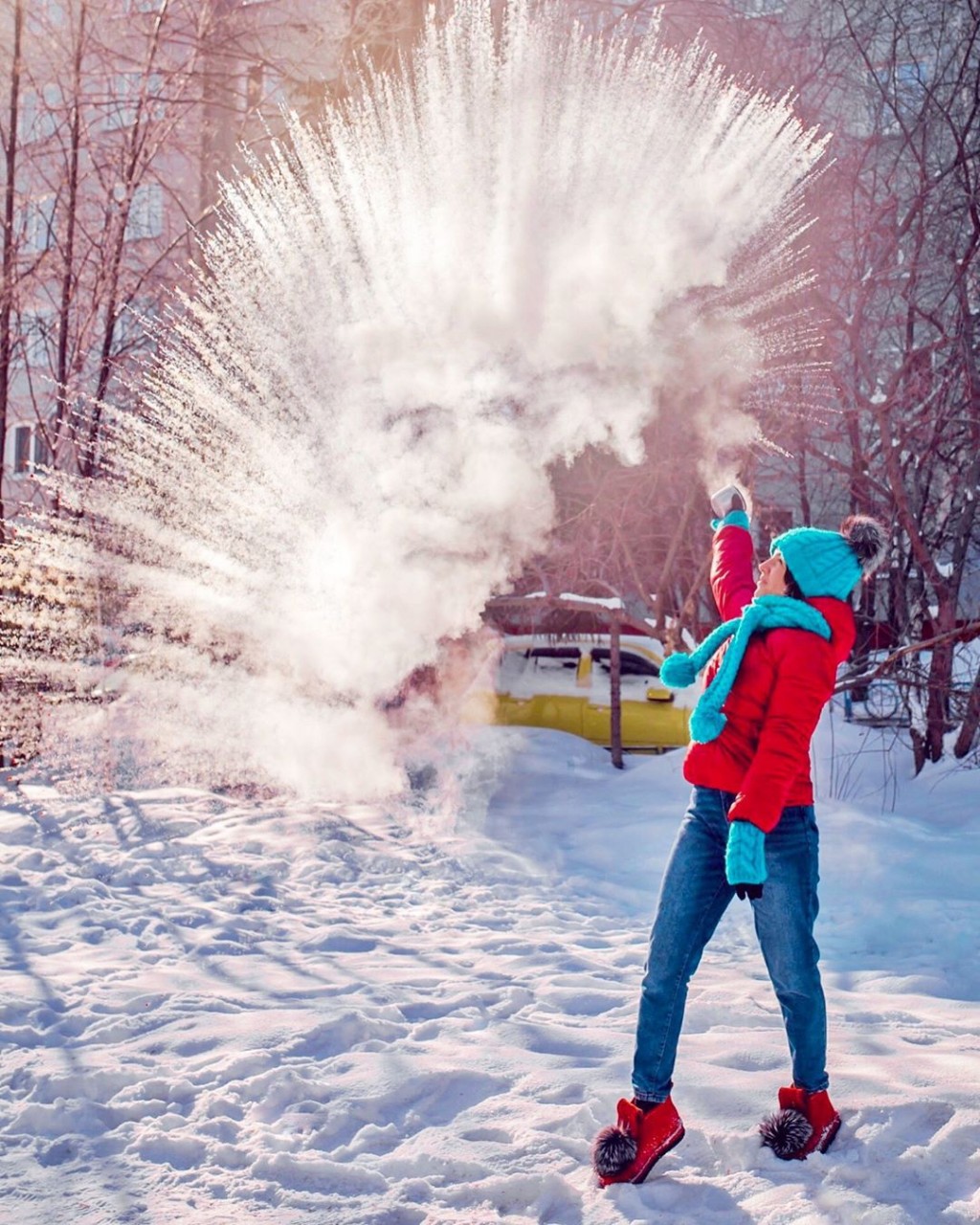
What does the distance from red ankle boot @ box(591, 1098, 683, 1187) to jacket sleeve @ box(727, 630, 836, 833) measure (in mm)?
824

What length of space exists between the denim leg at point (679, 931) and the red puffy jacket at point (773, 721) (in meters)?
0.11

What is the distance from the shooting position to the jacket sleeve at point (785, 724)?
2.96 metres

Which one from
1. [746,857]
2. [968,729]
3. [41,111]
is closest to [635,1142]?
[746,857]

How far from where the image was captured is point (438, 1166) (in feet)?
10.2

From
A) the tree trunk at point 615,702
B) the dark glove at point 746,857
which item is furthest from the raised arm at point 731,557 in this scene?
the tree trunk at point 615,702

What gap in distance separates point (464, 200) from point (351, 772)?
15.8 feet

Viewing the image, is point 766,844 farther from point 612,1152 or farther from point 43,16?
point 43,16

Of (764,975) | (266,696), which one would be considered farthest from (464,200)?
(764,975)

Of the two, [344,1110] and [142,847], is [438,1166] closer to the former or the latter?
[344,1110]

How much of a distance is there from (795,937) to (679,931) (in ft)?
1.00

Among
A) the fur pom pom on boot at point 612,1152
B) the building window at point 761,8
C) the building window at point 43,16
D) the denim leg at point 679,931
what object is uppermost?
the building window at point 761,8

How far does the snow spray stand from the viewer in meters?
7.86

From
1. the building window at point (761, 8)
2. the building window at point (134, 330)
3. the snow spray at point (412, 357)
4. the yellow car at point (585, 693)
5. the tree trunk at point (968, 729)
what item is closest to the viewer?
the snow spray at point (412, 357)

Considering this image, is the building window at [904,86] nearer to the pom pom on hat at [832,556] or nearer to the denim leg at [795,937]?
the pom pom on hat at [832,556]
